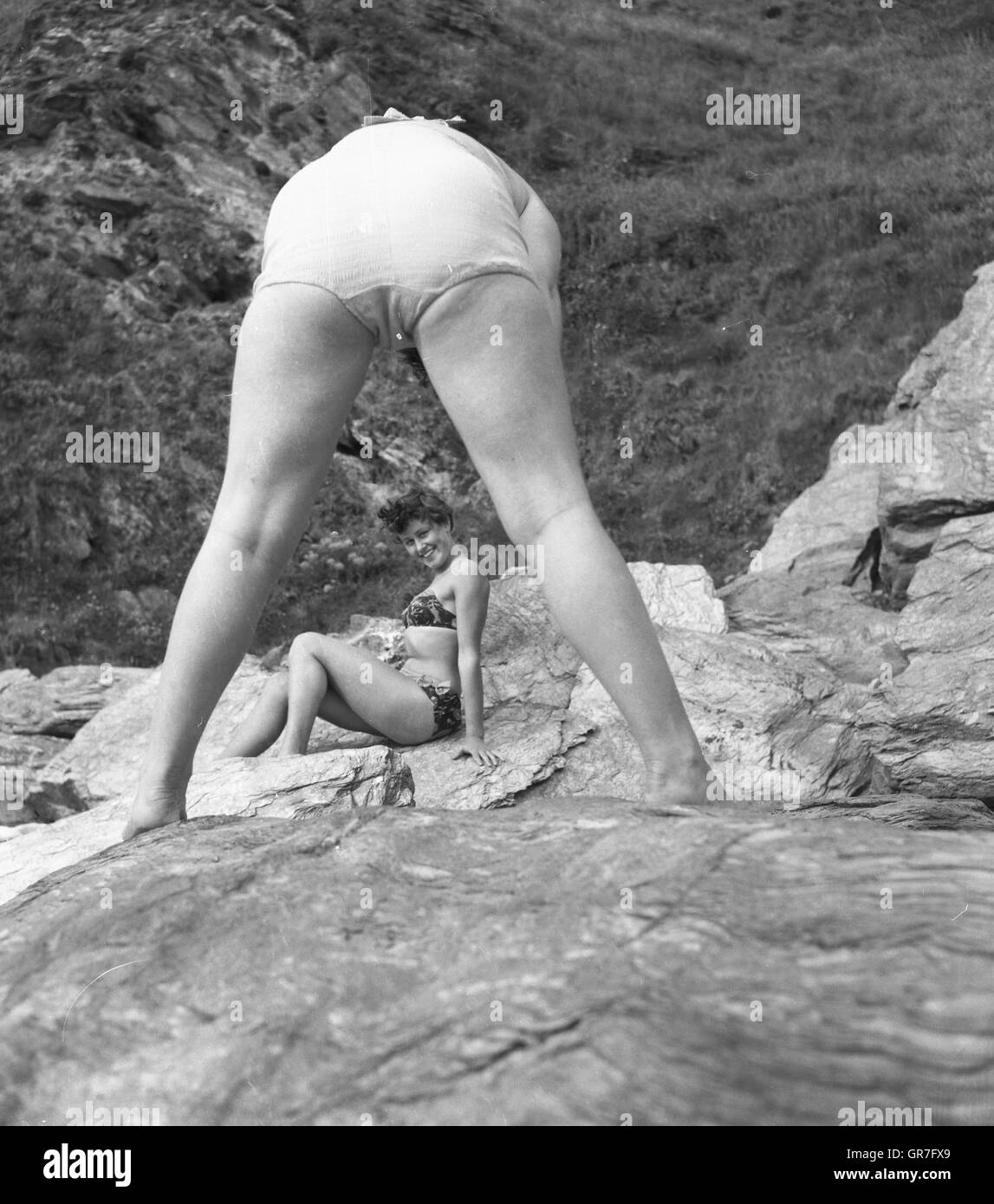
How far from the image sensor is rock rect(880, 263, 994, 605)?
6.61m

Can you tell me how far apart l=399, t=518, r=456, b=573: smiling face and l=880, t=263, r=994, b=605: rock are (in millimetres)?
2355

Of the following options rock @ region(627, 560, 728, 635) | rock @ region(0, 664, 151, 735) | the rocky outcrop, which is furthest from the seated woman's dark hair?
rock @ region(0, 664, 151, 735)

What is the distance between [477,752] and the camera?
17.4ft

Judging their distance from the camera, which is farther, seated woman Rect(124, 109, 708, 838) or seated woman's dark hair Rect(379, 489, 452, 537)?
Result: seated woman's dark hair Rect(379, 489, 452, 537)

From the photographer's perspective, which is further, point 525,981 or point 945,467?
point 945,467

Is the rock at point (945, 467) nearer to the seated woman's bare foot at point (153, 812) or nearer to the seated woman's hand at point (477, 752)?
the seated woman's hand at point (477, 752)

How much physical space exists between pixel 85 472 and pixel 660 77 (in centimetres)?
854

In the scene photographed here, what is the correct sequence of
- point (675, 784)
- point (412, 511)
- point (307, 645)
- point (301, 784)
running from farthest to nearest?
point (412, 511) < point (307, 645) < point (301, 784) < point (675, 784)

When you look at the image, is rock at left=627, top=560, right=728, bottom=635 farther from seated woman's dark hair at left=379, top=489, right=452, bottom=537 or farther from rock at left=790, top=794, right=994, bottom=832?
rock at left=790, top=794, right=994, bottom=832

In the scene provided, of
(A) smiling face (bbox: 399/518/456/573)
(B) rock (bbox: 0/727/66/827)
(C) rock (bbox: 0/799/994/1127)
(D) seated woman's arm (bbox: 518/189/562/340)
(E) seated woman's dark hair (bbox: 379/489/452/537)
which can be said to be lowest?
(B) rock (bbox: 0/727/66/827)

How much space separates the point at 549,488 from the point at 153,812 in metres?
0.93

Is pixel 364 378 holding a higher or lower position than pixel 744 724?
higher

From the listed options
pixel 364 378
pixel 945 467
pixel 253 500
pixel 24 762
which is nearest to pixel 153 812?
pixel 253 500

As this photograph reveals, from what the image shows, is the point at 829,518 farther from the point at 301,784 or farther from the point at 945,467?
the point at 301,784
